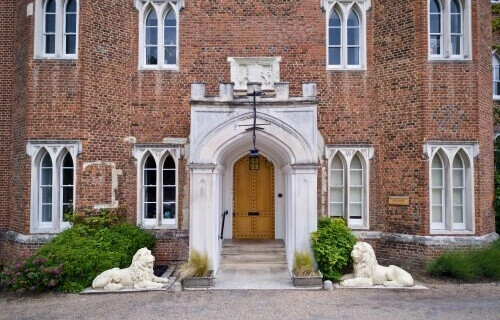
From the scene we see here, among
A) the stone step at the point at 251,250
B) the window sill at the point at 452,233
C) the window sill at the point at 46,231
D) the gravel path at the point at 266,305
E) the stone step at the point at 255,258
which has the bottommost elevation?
the gravel path at the point at 266,305

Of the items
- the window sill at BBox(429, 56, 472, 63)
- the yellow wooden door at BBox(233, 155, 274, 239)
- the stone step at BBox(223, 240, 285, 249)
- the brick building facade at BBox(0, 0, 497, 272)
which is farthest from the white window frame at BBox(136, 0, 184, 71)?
the window sill at BBox(429, 56, 472, 63)

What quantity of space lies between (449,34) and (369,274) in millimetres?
7087

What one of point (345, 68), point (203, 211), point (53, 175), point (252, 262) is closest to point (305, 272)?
point (252, 262)

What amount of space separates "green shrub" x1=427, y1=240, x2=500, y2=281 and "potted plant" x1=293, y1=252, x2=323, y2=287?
3258mm

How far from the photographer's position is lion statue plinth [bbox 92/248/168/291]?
8.85 m

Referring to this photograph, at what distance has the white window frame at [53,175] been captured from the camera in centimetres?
1062

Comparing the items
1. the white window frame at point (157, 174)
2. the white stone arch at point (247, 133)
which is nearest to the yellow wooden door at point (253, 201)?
the white window frame at point (157, 174)

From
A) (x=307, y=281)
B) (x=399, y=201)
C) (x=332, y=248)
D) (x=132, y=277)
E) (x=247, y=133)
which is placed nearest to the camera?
(x=307, y=281)

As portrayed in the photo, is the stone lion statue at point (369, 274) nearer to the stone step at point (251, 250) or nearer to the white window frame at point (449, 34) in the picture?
the stone step at point (251, 250)

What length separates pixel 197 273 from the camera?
357 inches

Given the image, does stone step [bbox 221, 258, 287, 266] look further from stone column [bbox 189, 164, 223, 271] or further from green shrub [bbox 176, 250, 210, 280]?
green shrub [bbox 176, 250, 210, 280]

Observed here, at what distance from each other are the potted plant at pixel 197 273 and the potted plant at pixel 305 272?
203 centimetres

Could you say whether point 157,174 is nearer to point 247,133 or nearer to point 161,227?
point 161,227

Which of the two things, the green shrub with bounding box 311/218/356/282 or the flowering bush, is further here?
the green shrub with bounding box 311/218/356/282
